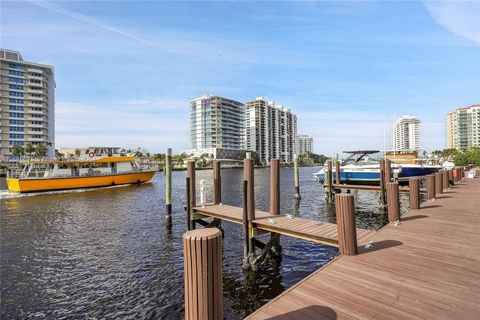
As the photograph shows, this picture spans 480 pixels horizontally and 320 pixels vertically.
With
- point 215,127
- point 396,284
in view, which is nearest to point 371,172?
point 396,284

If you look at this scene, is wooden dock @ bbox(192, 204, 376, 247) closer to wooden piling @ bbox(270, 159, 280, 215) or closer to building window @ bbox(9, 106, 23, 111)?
wooden piling @ bbox(270, 159, 280, 215)

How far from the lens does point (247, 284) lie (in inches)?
377

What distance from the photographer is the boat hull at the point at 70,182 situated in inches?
1421

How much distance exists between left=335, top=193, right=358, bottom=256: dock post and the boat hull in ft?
138

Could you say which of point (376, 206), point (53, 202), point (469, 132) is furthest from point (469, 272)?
point (469, 132)

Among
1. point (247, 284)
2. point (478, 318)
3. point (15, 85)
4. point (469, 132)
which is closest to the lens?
point (478, 318)

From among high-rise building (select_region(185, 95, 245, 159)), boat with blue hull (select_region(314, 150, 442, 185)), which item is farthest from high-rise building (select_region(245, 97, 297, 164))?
boat with blue hull (select_region(314, 150, 442, 185))

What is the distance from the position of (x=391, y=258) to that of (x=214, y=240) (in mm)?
5205

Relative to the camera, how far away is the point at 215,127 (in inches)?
6033

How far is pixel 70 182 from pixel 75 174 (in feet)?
6.13

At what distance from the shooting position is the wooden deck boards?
439 centimetres

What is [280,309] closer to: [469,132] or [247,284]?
[247,284]

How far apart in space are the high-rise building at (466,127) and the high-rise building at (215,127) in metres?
116

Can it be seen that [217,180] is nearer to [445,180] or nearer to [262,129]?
[445,180]
